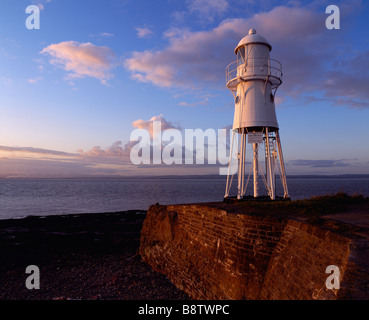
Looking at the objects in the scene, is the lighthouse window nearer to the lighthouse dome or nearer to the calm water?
the lighthouse dome

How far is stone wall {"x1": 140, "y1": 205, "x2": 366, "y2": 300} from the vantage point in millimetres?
6078

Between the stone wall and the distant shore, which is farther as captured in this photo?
the distant shore

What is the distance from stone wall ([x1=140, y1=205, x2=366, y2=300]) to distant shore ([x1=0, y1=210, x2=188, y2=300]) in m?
1.89

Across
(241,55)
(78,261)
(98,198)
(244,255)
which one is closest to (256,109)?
(241,55)

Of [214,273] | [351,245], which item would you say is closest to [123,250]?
[214,273]

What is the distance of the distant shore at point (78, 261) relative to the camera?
1262 centimetres

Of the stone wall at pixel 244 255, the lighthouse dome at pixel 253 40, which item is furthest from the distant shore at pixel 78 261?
the lighthouse dome at pixel 253 40

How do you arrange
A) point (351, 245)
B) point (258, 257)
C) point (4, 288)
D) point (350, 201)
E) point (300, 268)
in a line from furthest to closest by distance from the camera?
point (4, 288) < point (350, 201) < point (258, 257) < point (300, 268) < point (351, 245)

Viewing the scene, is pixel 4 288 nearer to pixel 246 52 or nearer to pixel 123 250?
pixel 123 250

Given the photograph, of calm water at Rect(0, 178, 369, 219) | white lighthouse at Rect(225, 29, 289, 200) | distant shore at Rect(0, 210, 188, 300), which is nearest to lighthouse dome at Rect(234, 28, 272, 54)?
white lighthouse at Rect(225, 29, 289, 200)

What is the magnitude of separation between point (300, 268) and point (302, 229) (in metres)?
1.25

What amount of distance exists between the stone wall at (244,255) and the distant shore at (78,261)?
1.89m

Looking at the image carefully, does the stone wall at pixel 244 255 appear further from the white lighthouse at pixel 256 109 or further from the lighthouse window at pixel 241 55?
the lighthouse window at pixel 241 55
